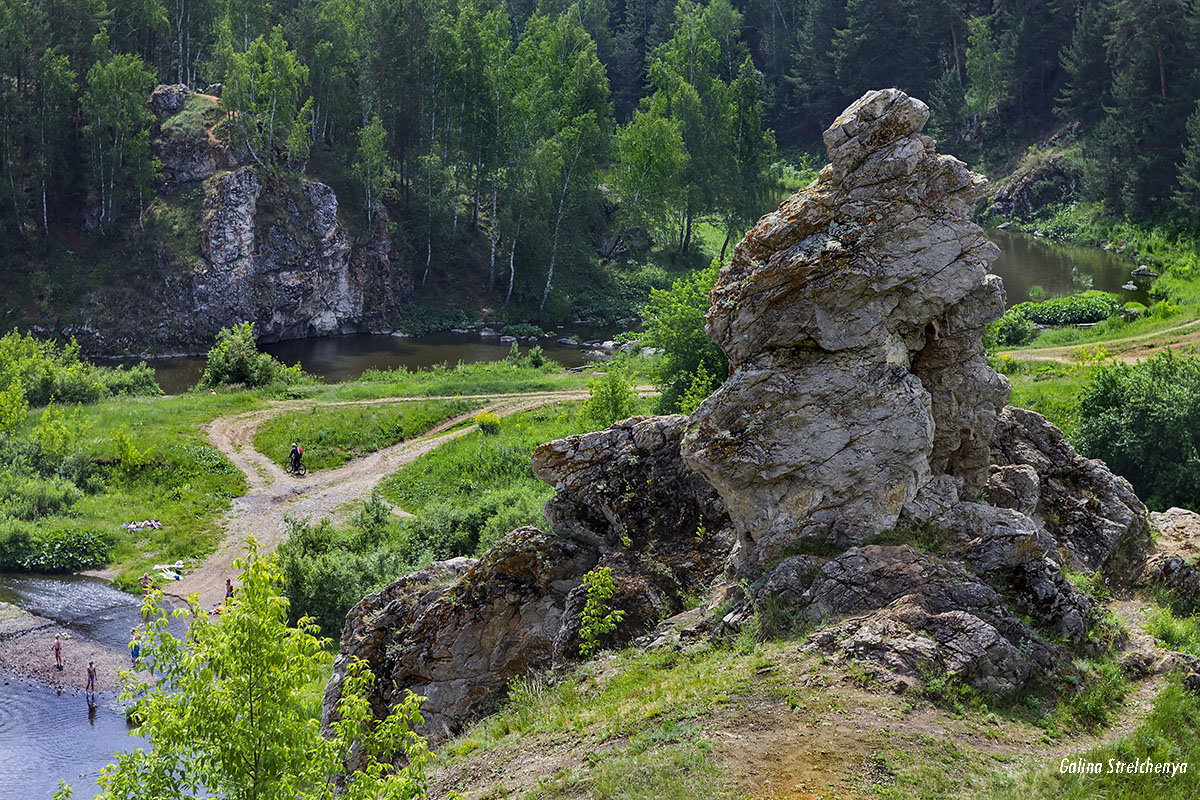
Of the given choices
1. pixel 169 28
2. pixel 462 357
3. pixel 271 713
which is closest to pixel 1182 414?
pixel 271 713

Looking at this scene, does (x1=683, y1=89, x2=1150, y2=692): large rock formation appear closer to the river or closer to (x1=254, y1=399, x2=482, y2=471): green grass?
the river

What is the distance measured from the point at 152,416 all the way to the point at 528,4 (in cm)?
9023

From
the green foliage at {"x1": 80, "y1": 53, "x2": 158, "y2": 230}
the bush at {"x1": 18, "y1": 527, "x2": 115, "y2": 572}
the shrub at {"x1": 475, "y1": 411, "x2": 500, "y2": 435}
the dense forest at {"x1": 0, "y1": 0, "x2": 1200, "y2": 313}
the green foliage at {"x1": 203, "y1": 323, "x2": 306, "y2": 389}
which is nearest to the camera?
the bush at {"x1": 18, "y1": 527, "x2": 115, "y2": 572}

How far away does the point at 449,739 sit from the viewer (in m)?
17.2

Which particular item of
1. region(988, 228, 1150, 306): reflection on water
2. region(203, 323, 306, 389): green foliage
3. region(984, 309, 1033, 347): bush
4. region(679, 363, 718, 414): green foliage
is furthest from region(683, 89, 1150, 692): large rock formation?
region(988, 228, 1150, 306): reflection on water

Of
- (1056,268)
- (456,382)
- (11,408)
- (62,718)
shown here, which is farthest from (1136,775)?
(1056,268)

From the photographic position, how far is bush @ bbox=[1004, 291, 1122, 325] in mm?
59500

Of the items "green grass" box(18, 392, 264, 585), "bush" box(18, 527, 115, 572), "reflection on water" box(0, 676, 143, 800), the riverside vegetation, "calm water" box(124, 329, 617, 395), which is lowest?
"reflection on water" box(0, 676, 143, 800)

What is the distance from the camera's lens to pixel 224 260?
7019 centimetres

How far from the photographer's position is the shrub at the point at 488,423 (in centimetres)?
4622

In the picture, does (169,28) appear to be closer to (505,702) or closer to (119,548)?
(119,548)

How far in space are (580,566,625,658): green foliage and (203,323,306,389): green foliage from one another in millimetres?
42644

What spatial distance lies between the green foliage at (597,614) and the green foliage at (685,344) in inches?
907

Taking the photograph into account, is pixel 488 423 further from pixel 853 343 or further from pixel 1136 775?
pixel 1136 775
